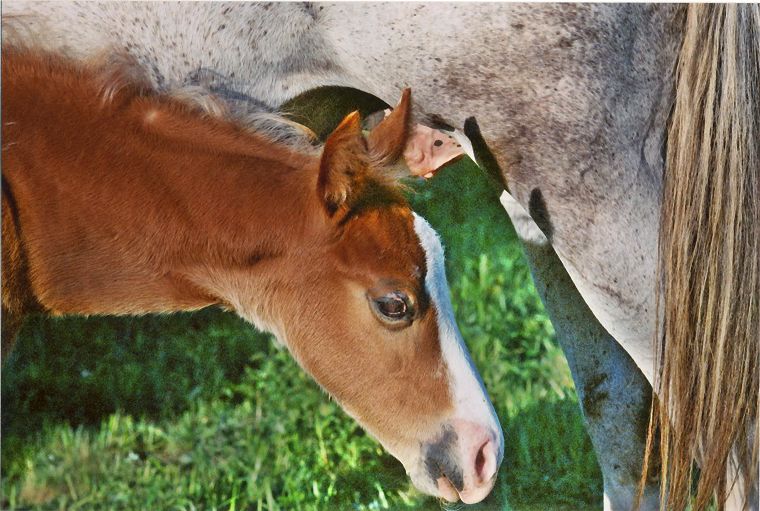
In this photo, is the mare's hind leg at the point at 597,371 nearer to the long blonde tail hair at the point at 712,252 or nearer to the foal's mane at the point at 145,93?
the long blonde tail hair at the point at 712,252

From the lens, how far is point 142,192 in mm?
1854

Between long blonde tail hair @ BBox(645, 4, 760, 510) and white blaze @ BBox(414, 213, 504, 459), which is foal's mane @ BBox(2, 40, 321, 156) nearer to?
white blaze @ BBox(414, 213, 504, 459)

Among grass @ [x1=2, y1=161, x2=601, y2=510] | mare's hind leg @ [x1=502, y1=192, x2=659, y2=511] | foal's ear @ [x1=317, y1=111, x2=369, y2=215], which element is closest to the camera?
foal's ear @ [x1=317, y1=111, x2=369, y2=215]

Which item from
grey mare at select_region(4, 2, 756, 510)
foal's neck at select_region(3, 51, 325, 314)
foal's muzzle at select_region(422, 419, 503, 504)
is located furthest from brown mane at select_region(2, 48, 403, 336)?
foal's muzzle at select_region(422, 419, 503, 504)

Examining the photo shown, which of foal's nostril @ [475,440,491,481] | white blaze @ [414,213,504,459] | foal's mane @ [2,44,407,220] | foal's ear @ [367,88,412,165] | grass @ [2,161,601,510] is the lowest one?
grass @ [2,161,601,510]

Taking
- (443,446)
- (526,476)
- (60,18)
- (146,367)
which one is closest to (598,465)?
(526,476)

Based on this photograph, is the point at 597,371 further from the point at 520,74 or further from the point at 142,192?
the point at 142,192

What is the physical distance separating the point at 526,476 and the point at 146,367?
108 centimetres

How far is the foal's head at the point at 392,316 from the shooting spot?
186cm

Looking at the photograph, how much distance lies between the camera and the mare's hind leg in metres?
2.23

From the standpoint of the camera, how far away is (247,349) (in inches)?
101

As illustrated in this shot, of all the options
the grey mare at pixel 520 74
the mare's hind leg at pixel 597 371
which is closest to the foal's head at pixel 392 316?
the grey mare at pixel 520 74

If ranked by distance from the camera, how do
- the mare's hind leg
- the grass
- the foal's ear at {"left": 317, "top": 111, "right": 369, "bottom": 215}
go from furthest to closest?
the grass, the mare's hind leg, the foal's ear at {"left": 317, "top": 111, "right": 369, "bottom": 215}

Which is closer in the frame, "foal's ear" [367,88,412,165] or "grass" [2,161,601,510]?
"foal's ear" [367,88,412,165]
